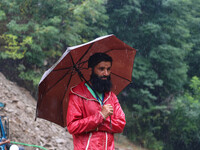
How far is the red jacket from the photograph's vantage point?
3.00m

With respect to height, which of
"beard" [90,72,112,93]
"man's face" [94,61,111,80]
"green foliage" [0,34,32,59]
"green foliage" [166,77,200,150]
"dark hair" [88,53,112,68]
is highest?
"dark hair" [88,53,112,68]

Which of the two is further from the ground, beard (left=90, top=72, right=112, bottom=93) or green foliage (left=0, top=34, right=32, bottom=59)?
beard (left=90, top=72, right=112, bottom=93)

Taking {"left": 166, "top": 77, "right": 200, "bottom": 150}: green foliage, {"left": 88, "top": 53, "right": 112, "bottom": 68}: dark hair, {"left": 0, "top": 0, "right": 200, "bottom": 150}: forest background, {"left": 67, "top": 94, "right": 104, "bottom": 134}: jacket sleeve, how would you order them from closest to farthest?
{"left": 67, "top": 94, "right": 104, "bottom": 134}: jacket sleeve
{"left": 88, "top": 53, "right": 112, "bottom": 68}: dark hair
{"left": 166, "top": 77, "right": 200, "bottom": 150}: green foliage
{"left": 0, "top": 0, "right": 200, "bottom": 150}: forest background

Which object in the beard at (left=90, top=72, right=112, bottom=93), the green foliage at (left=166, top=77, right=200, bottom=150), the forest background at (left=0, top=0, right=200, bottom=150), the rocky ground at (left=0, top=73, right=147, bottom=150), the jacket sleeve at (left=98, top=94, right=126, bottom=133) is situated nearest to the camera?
the jacket sleeve at (left=98, top=94, right=126, bottom=133)

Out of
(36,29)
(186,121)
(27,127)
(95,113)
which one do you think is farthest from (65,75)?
(186,121)

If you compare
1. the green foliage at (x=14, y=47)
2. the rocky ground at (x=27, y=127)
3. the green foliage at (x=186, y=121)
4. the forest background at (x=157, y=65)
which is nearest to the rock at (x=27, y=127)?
the rocky ground at (x=27, y=127)

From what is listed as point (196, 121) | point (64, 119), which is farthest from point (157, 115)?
point (64, 119)

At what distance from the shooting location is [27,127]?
369 inches

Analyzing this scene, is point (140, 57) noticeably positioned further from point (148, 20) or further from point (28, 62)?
point (28, 62)

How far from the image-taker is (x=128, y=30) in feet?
64.4

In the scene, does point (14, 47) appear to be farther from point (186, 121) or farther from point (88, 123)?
point (186, 121)

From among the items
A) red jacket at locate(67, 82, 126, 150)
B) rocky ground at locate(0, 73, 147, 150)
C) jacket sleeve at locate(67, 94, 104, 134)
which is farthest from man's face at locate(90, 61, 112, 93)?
rocky ground at locate(0, 73, 147, 150)

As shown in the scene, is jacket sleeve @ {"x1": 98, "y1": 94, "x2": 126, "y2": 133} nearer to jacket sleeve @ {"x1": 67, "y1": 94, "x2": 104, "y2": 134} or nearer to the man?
the man

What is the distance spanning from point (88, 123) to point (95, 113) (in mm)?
168
